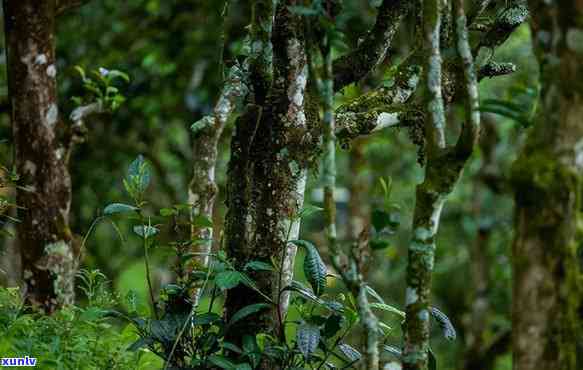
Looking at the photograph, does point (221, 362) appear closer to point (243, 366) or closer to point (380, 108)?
point (243, 366)

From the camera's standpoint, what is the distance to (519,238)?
84.3 inches

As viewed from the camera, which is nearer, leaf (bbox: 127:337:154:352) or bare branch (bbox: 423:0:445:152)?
bare branch (bbox: 423:0:445:152)

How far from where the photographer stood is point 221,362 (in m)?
2.86

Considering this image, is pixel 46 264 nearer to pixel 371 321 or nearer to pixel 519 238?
pixel 371 321

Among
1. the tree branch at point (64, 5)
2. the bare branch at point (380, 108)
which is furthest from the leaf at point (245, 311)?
the tree branch at point (64, 5)

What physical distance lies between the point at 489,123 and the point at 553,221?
606 centimetres

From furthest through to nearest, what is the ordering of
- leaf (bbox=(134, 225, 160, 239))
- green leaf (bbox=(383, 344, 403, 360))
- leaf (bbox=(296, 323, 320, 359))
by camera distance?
leaf (bbox=(134, 225, 160, 239)) < green leaf (bbox=(383, 344, 403, 360)) < leaf (bbox=(296, 323, 320, 359))

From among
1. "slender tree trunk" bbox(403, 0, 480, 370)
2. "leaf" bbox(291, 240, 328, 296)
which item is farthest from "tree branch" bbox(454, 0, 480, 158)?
"leaf" bbox(291, 240, 328, 296)

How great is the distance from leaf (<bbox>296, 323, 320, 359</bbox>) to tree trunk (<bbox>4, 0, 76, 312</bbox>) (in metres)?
1.53

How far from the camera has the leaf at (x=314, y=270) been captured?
2.95 meters

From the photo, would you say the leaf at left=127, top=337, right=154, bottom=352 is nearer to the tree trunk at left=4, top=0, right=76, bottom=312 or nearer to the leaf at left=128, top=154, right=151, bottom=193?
the leaf at left=128, top=154, right=151, bottom=193

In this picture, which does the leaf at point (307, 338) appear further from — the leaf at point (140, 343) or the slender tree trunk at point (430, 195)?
the leaf at point (140, 343)

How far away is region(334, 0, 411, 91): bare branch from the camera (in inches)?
133

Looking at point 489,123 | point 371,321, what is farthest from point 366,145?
point 371,321
